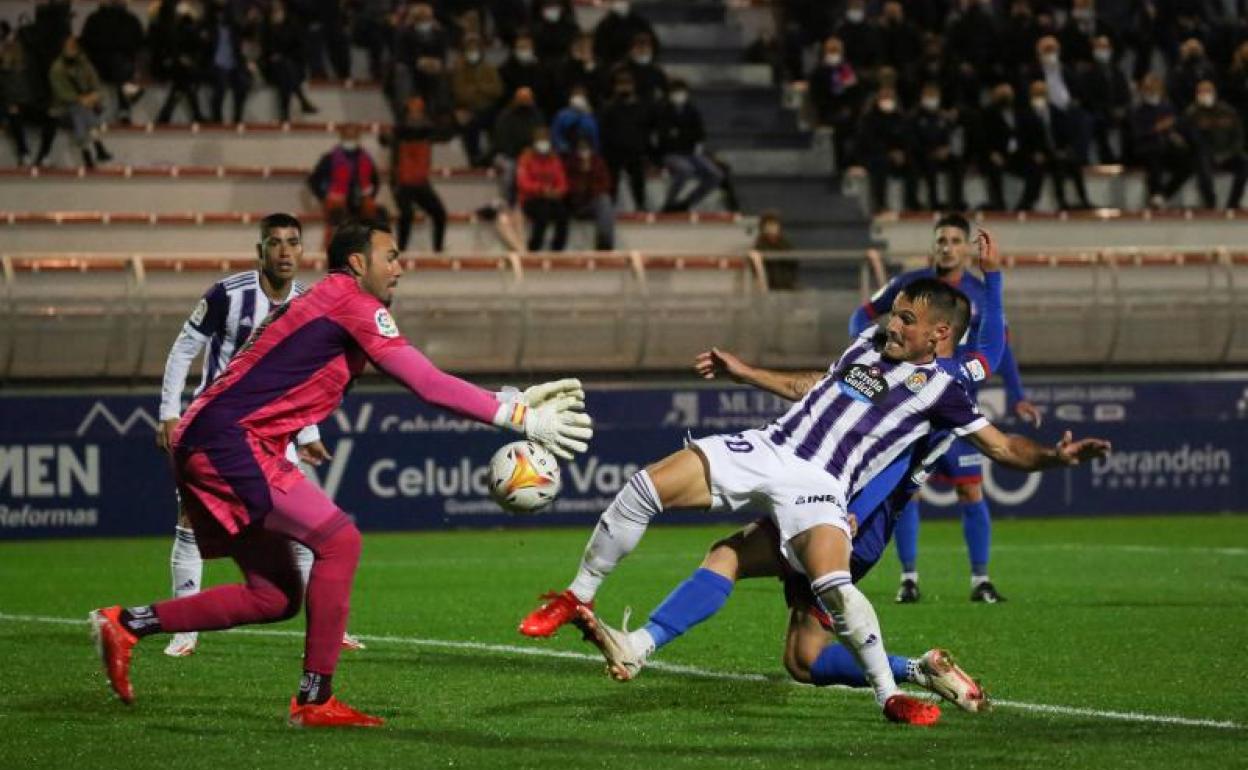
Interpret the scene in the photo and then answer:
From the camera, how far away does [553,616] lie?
8.00 m

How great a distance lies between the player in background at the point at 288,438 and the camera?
304 inches

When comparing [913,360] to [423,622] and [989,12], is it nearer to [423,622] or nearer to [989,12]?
[423,622]

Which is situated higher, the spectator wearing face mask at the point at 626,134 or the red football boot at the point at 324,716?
the spectator wearing face mask at the point at 626,134

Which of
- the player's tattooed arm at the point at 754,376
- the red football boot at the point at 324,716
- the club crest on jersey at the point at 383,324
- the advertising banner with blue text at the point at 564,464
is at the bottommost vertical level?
the advertising banner with blue text at the point at 564,464

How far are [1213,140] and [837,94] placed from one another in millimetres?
5044

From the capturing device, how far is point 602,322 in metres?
21.5

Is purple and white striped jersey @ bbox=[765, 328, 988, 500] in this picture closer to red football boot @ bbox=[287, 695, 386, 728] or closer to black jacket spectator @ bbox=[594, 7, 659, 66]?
red football boot @ bbox=[287, 695, 386, 728]

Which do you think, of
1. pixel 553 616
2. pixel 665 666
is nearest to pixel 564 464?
pixel 665 666

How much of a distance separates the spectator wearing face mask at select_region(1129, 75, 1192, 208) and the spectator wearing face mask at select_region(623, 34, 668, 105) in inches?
253

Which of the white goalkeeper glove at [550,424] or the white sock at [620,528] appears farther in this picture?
the white sock at [620,528]

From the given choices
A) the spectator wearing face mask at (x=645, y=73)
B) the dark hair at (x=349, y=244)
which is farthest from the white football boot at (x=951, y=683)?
the spectator wearing face mask at (x=645, y=73)

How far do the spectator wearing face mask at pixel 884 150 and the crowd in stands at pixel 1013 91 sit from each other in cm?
2

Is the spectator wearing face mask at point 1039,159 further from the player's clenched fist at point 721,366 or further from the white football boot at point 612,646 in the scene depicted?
the white football boot at point 612,646

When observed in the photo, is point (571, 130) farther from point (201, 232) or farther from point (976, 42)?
point (976, 42)
